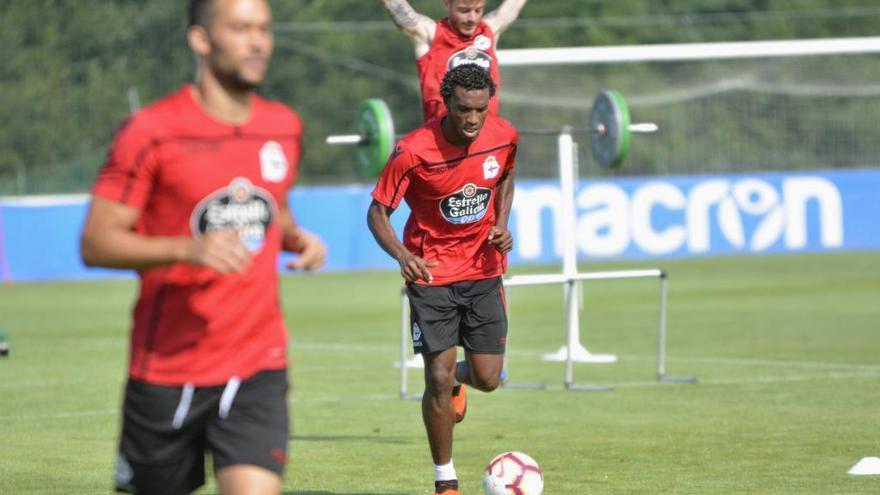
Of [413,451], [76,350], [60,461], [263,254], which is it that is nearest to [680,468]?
[413,451]

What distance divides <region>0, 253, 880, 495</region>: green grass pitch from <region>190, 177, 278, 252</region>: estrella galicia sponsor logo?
3.95 metres

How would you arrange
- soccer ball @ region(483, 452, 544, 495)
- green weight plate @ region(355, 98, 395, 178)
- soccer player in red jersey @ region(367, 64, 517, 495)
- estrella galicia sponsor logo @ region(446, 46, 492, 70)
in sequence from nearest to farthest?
1. soccer ball @ region(483, 452, 544, 495)
2. soccer player in red jersey @ region(367, 64, 517, 495)
3. estrella galicia sponsor logo @ region(446, 46, 492, 70)
4. green weight plate @ region(355, 98, 395, 178)

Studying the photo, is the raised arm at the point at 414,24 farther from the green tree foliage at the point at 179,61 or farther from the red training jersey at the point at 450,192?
the green tree foliage at the point at 179,61

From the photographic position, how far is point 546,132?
A: 15.0 metres

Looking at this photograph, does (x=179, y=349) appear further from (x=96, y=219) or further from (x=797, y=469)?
(x=797, y=469)

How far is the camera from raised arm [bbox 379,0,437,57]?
1148 centimetres

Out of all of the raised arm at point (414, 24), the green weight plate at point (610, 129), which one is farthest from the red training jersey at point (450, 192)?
the green weight plate at point (610, 129)

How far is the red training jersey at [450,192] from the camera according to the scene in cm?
915

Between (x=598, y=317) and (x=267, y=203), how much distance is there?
16911mm

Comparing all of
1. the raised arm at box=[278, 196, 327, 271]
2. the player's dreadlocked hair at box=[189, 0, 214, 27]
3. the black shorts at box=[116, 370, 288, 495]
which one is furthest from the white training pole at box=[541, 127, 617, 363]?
the player's dreadlocked hair at box=[189, 0, 214, 27]

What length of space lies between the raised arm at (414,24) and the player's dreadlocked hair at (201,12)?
5.95m

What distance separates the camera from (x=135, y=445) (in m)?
5.63

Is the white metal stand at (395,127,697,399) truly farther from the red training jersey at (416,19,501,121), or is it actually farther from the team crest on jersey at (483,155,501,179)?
the team crest on jersey at (483,155,501,179)

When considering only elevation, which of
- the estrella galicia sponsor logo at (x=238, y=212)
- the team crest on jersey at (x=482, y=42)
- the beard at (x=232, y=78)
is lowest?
the estrella galicia sponsor logo at (x=238, y=212)
